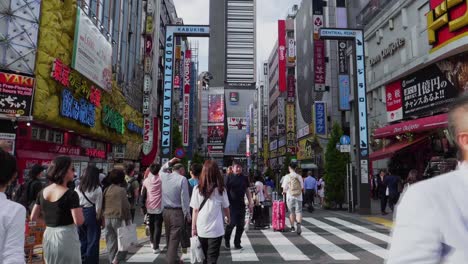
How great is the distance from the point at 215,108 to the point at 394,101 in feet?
265

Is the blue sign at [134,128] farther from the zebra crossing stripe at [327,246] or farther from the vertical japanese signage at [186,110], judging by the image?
the zebra crossing stripe at [327,246]

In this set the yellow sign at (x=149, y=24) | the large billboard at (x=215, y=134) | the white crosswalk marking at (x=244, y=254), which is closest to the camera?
the white crosswalk marking at (x=244, y=254)

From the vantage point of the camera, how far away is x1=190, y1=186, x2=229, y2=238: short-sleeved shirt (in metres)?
5.30

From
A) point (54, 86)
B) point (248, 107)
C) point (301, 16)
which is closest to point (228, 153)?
point (248, 107)

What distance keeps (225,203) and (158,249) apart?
3090mm

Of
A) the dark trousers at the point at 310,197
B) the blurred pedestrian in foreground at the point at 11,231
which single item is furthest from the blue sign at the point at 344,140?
the blurred pedestrian in foreground at the point at 11,231

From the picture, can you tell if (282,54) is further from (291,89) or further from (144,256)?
(144,256)

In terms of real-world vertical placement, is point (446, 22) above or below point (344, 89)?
below

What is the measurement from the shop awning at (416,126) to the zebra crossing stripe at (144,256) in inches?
471

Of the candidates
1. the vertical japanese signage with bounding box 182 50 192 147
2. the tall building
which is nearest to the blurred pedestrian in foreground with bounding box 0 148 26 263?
the vertical japanese signage with bounding box 182 50 192 147

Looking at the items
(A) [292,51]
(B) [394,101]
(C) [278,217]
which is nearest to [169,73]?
(C) [278,217]

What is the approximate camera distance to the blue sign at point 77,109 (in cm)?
1425

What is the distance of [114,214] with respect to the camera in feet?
20.4

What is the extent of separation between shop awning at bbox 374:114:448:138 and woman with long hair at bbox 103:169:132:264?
41.7 feet
